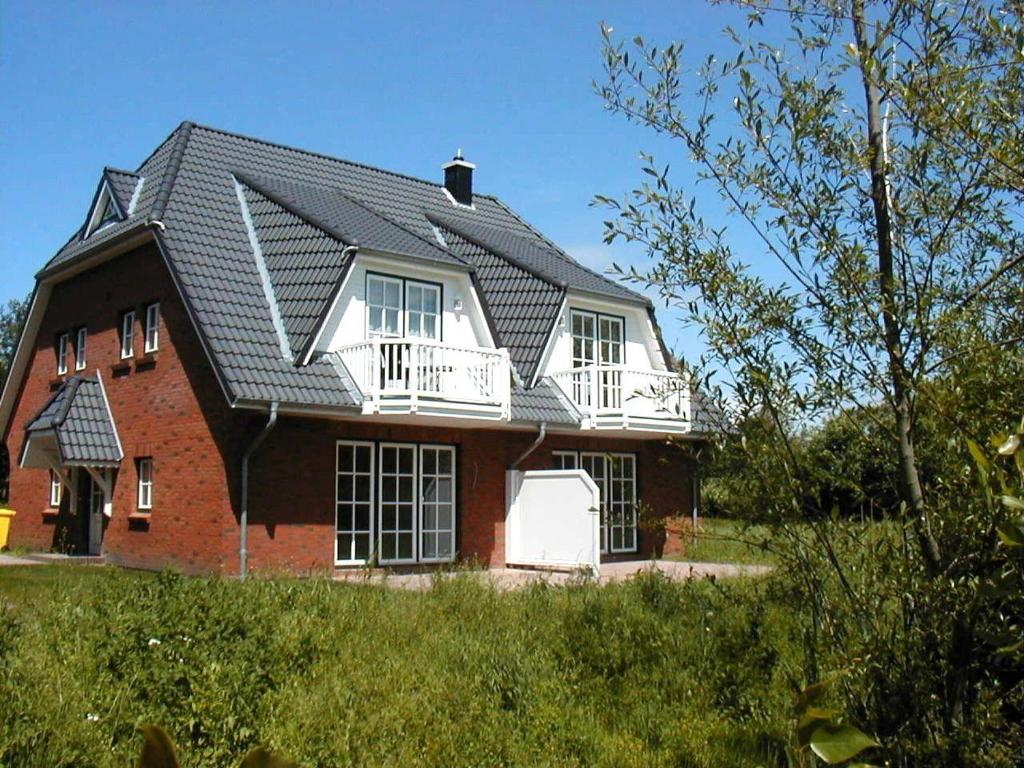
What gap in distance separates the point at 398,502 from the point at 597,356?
5596mm

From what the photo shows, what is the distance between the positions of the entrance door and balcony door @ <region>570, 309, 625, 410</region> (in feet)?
31.7

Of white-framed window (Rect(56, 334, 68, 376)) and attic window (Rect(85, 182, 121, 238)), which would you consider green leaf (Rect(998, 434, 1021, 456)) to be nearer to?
attic window (Rect(85, 182, 121, 238))

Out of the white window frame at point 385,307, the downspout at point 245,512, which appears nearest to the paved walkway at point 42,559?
the downspout at point 245,512

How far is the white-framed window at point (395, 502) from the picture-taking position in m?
17.8

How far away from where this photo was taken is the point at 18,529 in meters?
23.6

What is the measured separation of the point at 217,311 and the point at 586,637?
10.5m

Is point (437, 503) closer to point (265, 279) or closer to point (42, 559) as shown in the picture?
point (265, 279)

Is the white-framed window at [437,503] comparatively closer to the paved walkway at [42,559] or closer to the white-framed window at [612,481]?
the white-framed window at [612,481]

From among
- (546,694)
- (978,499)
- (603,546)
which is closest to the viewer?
(978,499)

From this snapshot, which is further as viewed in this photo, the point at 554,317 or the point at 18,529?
the point at 18,529

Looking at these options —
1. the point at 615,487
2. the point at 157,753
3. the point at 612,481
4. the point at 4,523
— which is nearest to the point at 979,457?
the point at 157,753

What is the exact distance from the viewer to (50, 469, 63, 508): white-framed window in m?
22.2

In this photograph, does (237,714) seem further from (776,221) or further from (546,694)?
(776,221)

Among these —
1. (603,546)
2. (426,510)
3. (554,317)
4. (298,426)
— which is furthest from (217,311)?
(603,546)
